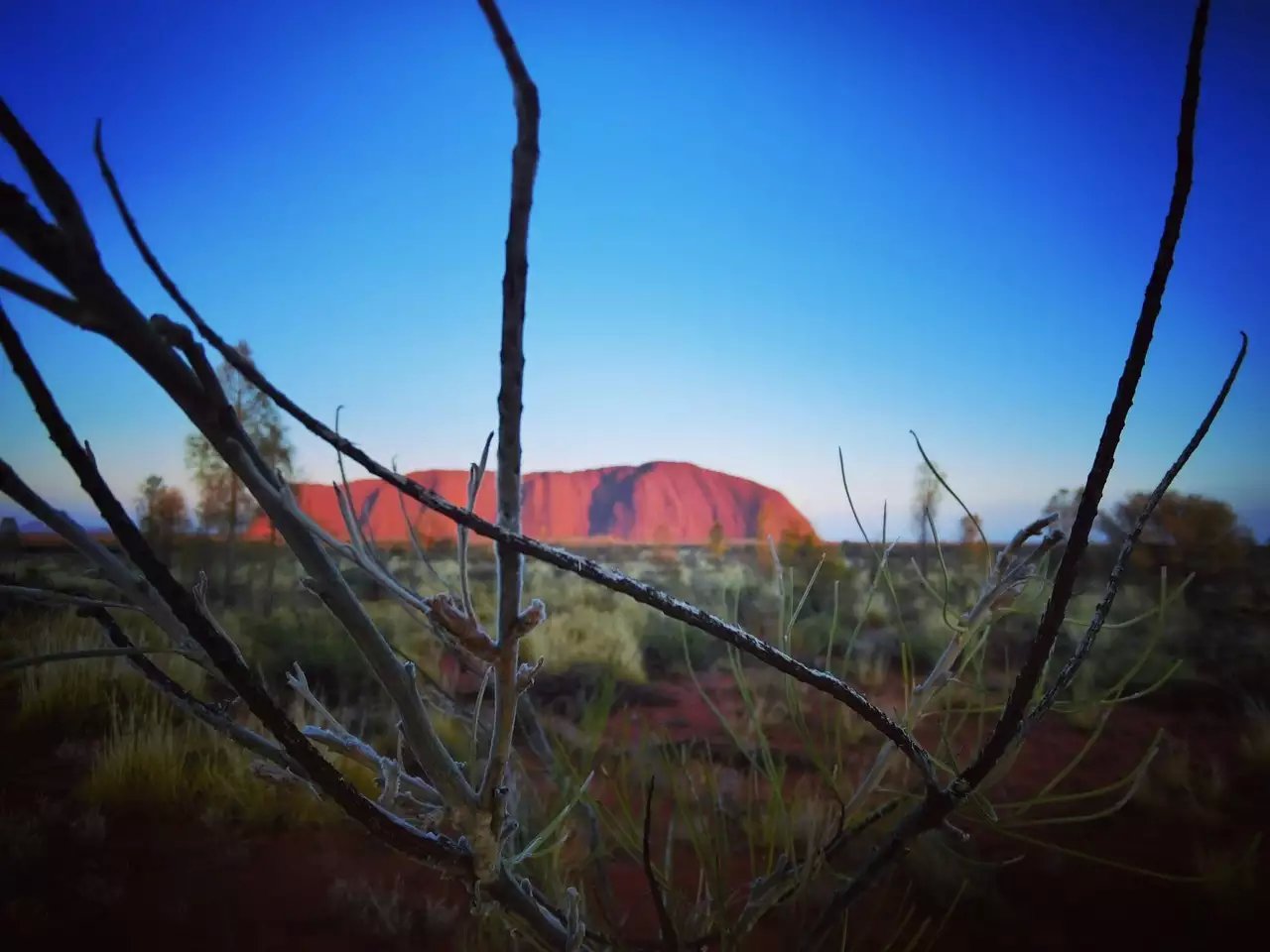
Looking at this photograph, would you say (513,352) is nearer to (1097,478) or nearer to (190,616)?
(190,616)

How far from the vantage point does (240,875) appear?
275 centimetres

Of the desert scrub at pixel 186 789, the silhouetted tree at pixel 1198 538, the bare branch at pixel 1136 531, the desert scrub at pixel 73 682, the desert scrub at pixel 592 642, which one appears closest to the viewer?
the bare branch at pixel 1136 531

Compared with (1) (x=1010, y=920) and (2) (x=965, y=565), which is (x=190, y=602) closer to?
(1) (x=1010, y=920)

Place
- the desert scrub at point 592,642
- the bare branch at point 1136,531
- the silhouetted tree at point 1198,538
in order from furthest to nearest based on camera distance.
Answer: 1. the silhouetted tree at point 1198,538
2. the desert scrub at point 592,642
3. the bare branch at point 1136,531

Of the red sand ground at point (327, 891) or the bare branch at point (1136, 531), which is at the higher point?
the bare branch at point (1136, 531)

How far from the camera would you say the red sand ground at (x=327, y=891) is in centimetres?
238

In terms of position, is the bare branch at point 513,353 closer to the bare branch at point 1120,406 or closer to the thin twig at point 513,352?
the thin twig at point 513,352

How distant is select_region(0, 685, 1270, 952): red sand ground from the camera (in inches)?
93.6

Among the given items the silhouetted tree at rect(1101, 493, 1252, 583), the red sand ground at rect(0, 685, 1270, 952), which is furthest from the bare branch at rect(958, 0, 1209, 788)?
the silhouetted tree at rect(1101, 493, 1252, 583)

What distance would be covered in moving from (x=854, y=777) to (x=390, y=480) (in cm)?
411

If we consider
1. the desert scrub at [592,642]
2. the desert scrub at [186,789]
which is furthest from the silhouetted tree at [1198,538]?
the desert scrub at [186,789]

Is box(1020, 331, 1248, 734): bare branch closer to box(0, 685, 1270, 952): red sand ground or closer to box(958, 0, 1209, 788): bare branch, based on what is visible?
box(958, 0, 1209, 788): bare branch

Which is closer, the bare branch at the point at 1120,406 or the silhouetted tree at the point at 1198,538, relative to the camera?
the bare branch at the point at 1120,406

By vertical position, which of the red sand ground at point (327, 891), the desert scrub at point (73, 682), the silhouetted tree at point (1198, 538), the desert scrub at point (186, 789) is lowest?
the red sand ground at point (327, 891)
